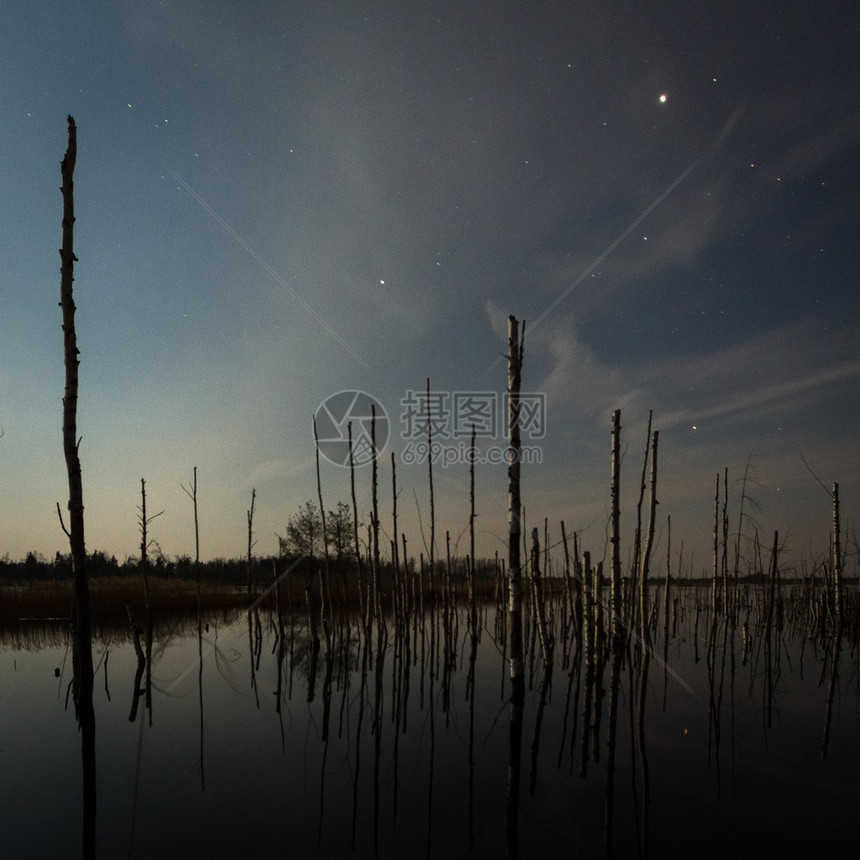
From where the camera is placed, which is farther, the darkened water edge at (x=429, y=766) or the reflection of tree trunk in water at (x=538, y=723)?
the reflection of tree trunk in water at (x=538, y=723)

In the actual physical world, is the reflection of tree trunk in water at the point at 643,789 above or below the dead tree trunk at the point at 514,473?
below

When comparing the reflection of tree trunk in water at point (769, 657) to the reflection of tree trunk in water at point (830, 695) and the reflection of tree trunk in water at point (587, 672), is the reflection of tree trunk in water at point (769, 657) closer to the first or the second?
the reflection of tree trunk in water at point (830, 695)

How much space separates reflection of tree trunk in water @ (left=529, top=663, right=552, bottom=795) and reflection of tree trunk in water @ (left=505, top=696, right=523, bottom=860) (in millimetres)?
137

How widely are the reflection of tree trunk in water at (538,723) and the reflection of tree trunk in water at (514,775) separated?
14cm

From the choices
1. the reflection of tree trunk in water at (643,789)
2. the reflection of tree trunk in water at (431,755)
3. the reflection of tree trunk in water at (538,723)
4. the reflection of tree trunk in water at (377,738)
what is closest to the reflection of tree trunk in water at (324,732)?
the reflection of tree trunk in water at (377,738)

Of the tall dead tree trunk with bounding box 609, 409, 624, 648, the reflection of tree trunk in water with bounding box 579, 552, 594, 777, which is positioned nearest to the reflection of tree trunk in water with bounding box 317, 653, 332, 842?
the reflection of tree trunk in water with bounding box 579, 552, 594, 777

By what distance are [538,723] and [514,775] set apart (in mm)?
1877

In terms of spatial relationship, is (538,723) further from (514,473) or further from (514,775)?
(514,473)

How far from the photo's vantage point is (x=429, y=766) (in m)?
5.55

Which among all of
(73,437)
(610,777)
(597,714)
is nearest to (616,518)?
(597,714)

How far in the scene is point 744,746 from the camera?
604cm

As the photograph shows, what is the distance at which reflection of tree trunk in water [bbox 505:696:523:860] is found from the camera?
3.90 meters

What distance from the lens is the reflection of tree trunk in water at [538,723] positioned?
511 cm

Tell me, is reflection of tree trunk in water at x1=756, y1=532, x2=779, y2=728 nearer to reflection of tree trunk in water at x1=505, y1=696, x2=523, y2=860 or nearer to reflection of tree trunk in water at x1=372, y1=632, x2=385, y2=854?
reflection of tree trunk in water at x1=505, y1=696, x2=523, y2=860
